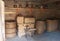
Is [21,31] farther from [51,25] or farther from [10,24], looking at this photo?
[51,25]

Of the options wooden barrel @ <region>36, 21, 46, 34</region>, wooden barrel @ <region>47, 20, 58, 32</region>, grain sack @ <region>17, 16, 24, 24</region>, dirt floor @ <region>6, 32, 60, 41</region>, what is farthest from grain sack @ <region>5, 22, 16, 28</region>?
wooden barrel @ <region>47, 20, 58, 32</region>

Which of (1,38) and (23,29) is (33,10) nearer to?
(23,29)

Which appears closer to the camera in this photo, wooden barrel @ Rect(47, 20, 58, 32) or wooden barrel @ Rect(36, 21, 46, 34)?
wooden barrel @ Rect(36, 21, 46, 34)

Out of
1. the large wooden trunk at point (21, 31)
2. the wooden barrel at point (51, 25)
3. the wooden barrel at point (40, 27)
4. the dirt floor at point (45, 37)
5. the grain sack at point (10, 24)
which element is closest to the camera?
the dirt floor at point (45, 37)

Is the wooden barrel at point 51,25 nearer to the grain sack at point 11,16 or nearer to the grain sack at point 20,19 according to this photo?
the grain sack at point 20,19

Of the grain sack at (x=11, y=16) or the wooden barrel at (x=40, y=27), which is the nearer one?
the wooden barrel at (x=40, y=27)

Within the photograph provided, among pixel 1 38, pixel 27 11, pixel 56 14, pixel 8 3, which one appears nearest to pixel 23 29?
pixel 27 11

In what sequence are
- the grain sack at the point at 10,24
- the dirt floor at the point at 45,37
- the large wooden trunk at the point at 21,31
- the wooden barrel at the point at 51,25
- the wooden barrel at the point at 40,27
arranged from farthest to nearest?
the wooden barrel at the point at 51,25 → the wooden barrel at the point at 40,27 → the large wooden trunk at the point at 21,31 → the grain sack at the point at 10,24 → the dirt floor at the point at 45,37

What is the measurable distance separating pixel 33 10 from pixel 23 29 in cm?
134

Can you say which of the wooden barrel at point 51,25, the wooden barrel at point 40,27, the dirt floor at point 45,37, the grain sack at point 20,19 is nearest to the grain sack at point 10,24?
the grain sack at point 20,19

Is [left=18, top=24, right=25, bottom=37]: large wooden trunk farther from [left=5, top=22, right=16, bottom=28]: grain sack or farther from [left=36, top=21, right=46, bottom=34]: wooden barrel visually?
[left=36, top=21, right=46, bottom=34]: wooden barrel

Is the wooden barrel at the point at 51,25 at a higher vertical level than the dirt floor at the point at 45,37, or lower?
higher

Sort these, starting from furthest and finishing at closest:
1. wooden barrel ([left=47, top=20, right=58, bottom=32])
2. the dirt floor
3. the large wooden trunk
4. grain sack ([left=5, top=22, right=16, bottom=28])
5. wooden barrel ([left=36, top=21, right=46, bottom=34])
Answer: wooden barrel ([left=47, top=20, right=58, bottom=32]) → wooden barrel ([left=36, top=21, right=46, bottom=34]) → the large wooden trunk → grain sack ([left=5, top=22, right=16, bottom=28]) → the dirt floor

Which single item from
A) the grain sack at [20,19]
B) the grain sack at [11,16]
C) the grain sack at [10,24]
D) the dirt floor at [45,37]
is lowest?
the dirt floor at [45,37]
